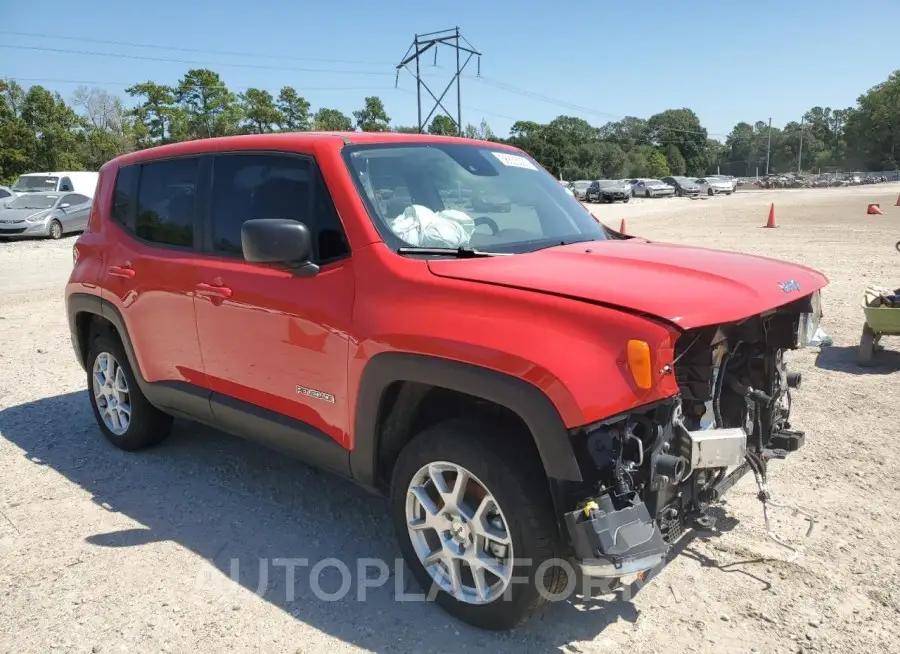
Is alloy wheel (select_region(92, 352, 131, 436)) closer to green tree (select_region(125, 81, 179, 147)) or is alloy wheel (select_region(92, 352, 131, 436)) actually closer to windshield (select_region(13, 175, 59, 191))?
windshield (select_region(13, 175, 59, 191))

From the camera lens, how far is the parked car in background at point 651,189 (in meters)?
50.1

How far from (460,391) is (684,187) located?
174 feet

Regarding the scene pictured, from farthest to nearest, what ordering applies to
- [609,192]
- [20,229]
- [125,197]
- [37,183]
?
1. [609,192]
2. [37,183]
3. [20,229]
4. [125,197]

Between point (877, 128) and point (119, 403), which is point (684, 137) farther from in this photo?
point (119, 403)

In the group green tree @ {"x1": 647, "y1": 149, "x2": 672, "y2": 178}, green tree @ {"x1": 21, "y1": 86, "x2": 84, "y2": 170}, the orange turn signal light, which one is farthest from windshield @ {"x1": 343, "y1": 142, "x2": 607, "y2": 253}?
green tree @ {"x1": 647, "y1": 149, "x2": 672, "y2": 178}

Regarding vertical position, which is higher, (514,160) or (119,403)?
(514,160)

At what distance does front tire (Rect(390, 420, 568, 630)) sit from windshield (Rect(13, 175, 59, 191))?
25.2 m

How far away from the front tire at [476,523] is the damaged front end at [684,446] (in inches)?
6.3

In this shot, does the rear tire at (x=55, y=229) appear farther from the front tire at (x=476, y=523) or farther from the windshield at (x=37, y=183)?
the front tire at (x=476, y=523)

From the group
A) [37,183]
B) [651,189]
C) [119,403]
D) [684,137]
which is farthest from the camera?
[684,137]


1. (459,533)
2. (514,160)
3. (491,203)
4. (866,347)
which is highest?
(514,160)

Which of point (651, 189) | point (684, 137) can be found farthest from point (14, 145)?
point (684, 137)

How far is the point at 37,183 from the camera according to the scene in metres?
24.0

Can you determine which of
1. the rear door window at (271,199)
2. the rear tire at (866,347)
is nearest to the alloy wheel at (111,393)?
the rear door window at (271,199)
